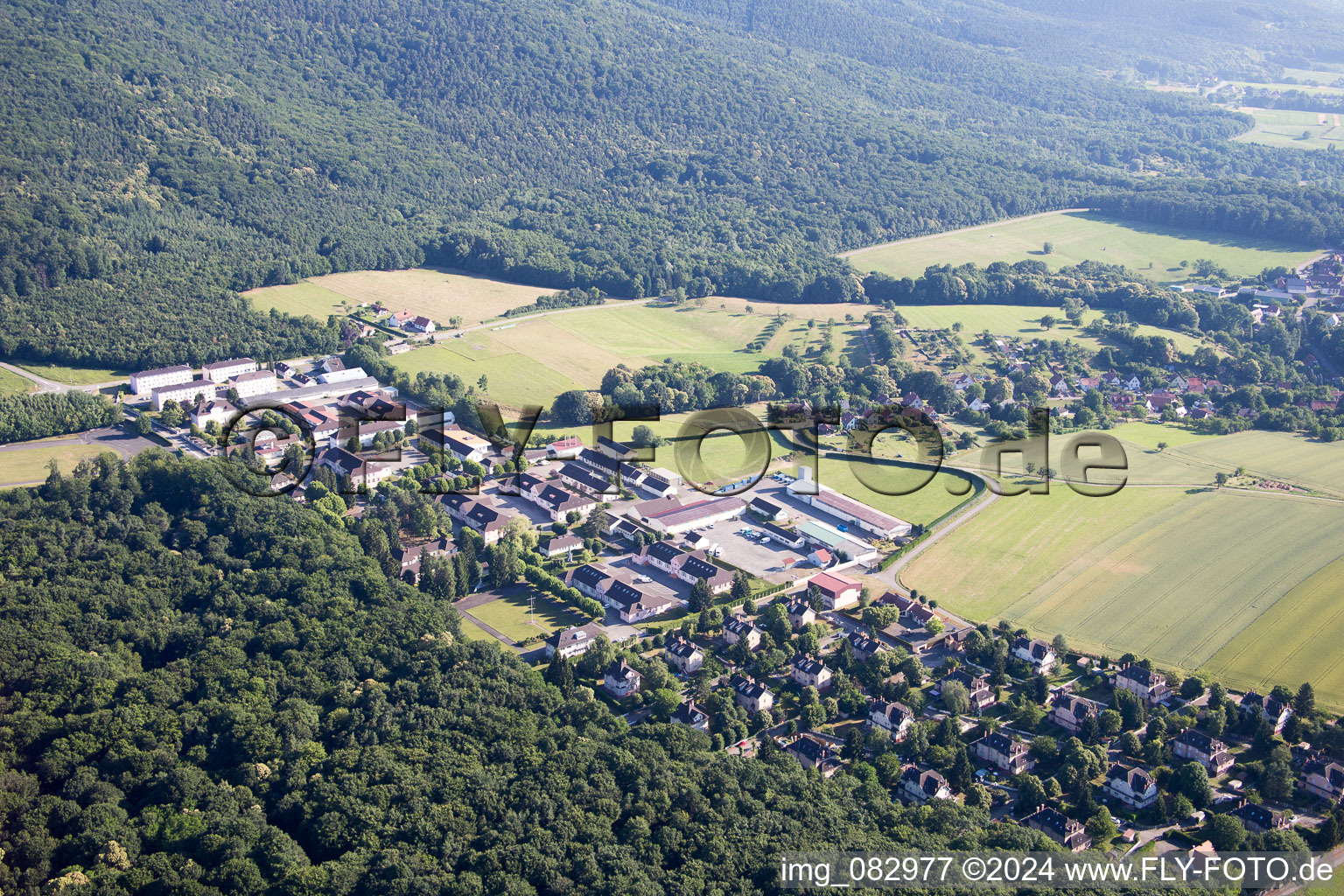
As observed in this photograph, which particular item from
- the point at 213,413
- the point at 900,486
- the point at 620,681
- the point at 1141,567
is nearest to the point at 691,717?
the point at 620,681

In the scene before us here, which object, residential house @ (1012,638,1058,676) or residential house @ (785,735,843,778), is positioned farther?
residential house @ (1012,638,1058,676)

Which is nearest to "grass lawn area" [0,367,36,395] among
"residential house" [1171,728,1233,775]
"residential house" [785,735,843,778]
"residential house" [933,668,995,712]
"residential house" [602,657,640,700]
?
"residential house" [602,657,640,700]

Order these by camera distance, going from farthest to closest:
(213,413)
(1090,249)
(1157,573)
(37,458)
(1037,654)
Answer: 1. (1090,249)
2. (213,413)
3. (37,458)
4. (1157,573)
5. (1037,654)

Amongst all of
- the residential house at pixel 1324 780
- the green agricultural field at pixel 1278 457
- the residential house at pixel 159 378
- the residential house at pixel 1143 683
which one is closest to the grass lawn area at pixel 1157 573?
the residential house at pixel 1143 683

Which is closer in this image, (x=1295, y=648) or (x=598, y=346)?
(x=1295, y=648)

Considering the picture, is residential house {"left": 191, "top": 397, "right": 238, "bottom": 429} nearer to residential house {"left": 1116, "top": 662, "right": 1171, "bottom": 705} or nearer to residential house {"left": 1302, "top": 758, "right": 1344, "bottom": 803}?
residential house {"left": 1116, "top": 662, "right": 1171, "bottom": 705}

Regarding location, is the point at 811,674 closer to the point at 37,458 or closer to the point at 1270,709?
the point at 1270,709

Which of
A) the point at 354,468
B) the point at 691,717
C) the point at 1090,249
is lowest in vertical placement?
the point at 691,717
